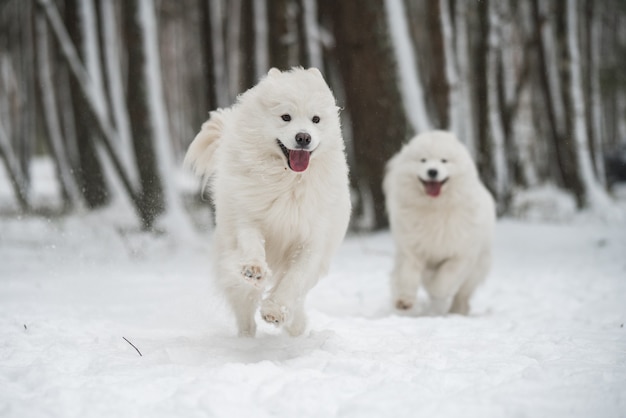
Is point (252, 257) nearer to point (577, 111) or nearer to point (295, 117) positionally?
point (295, 117)

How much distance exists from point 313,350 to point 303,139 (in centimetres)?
120

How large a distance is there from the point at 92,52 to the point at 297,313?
765 centimetres

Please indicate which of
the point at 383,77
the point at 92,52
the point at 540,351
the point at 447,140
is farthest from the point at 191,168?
the point at 92,52

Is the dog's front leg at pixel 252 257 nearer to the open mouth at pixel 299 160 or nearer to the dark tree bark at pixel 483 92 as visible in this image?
the open mouth at pixel 299 160

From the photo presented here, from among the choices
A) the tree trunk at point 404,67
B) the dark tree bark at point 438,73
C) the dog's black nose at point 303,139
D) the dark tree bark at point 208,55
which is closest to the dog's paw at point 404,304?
the dog's black nose at point 303,139

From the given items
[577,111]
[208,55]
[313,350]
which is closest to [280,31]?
[208,55]

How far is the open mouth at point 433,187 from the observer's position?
5.56m

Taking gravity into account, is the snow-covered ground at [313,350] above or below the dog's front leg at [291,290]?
below

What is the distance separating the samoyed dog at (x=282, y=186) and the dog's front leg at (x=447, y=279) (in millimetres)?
1933

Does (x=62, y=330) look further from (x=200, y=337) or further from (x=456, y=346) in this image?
(x=456, y=346)

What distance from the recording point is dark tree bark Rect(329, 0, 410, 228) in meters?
8.79

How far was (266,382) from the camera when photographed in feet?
9.29

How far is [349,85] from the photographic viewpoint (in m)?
9.36

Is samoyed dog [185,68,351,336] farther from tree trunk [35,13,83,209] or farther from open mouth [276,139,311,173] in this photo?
tree trunk [35,13,83,209]
